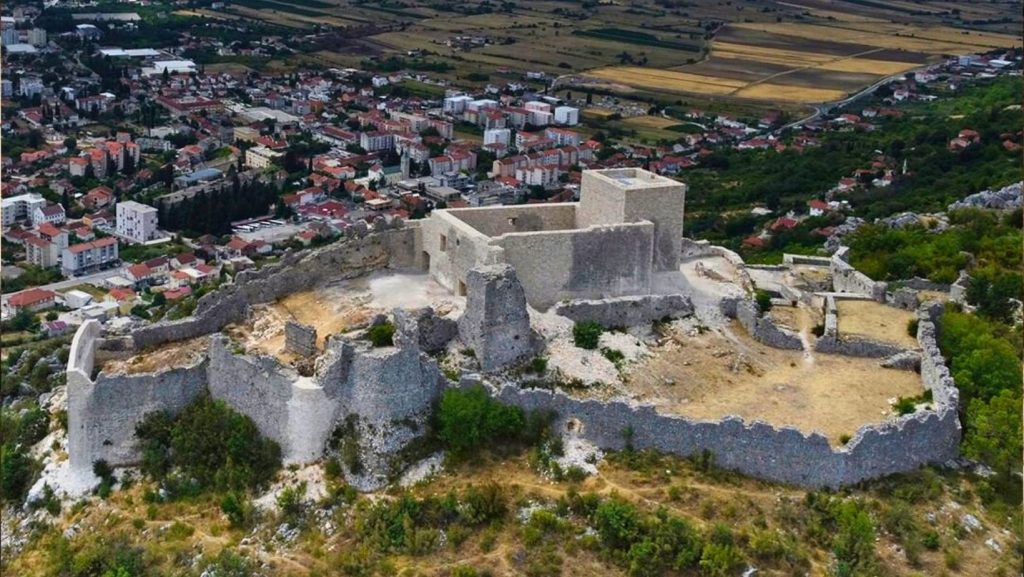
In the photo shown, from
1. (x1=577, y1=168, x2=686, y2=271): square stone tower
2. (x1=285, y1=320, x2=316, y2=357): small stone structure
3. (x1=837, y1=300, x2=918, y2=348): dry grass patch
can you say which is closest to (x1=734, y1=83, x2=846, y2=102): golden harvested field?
(x1=837, y1=300, x2=918, y2=348): dry grass patch

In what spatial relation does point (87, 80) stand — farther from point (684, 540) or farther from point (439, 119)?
point (684, 540)

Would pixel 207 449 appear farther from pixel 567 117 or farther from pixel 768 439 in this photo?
pixel 567 117

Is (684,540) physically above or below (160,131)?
above

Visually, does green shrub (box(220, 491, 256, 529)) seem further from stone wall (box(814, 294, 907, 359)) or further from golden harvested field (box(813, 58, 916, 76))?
golden harvested field (box(813, 58, 916, 76))

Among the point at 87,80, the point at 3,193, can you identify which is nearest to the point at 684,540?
the point at 3,193

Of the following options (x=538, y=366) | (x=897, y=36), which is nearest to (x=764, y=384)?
(x=538, y=366)

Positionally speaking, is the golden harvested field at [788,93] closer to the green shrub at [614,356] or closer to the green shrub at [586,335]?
the green shrub at [586,335]

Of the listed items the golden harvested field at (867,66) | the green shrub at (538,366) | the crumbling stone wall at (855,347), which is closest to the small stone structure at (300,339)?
the green shrub at (538,366)
